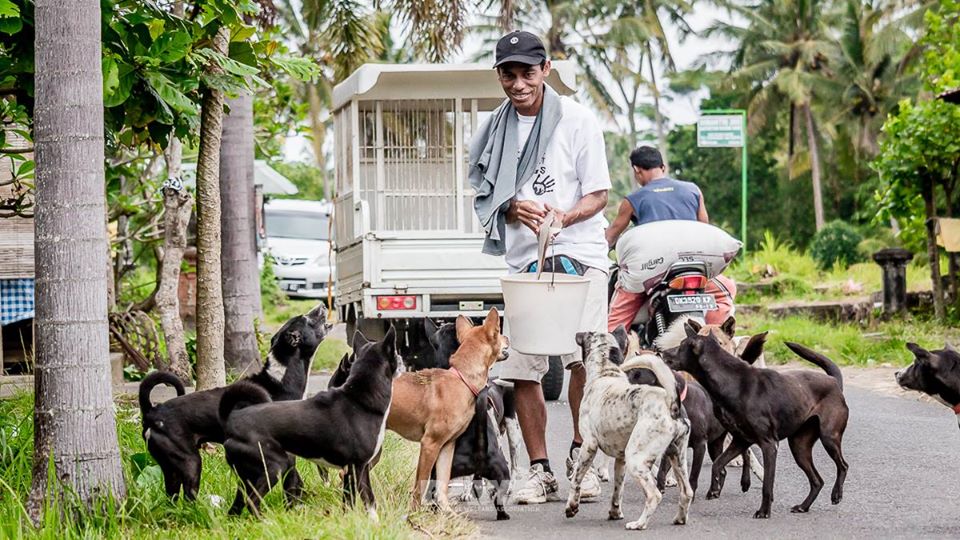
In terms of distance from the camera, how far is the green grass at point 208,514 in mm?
5555

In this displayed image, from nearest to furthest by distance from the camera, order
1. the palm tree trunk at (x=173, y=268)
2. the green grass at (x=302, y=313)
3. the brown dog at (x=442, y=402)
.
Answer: the brown dog at (x=442, y=402) → the palm tree trunk at (x=173, y=268) → the green grass at (x=302, y=313)

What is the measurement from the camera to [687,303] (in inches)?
345

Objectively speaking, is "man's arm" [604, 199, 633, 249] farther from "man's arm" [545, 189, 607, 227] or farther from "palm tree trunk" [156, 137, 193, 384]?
"palm tree trunk" [156, 137, 193, 384]

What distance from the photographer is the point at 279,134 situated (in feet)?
60.1

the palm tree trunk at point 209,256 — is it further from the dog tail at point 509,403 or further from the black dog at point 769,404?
the black dog at point 769,404

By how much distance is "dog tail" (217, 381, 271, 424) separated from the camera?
603cm

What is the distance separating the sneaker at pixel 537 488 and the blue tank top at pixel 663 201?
275 cm

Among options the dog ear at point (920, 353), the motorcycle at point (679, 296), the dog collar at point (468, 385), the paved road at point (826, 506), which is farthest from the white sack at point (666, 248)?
the dog collar at point (468, 385)

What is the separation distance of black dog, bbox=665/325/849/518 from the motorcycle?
185cm

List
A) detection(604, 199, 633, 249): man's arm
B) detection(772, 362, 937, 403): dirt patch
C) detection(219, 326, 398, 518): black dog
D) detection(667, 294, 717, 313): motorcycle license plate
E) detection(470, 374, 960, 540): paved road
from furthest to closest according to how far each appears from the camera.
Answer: detection(772, 362, 937, 403): dirt patch
detection(604, 199, 633, 249): man's arm
detection(667, 294, 717, 313): motorcycle license plate
detection(470, 374, 960, 540): paved road
detection(219, 326, 398, 518): black dog

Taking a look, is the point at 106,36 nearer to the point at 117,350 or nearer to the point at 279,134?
the point at 117,350

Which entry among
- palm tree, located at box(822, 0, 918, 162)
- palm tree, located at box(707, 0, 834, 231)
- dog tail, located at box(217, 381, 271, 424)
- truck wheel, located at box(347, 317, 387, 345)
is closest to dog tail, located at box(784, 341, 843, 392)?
dog tail, located at box(217, 381, 271, 424)

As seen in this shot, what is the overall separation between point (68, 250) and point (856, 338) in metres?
12.8

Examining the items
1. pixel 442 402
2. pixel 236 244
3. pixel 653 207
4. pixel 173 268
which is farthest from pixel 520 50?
pixel 236 244
